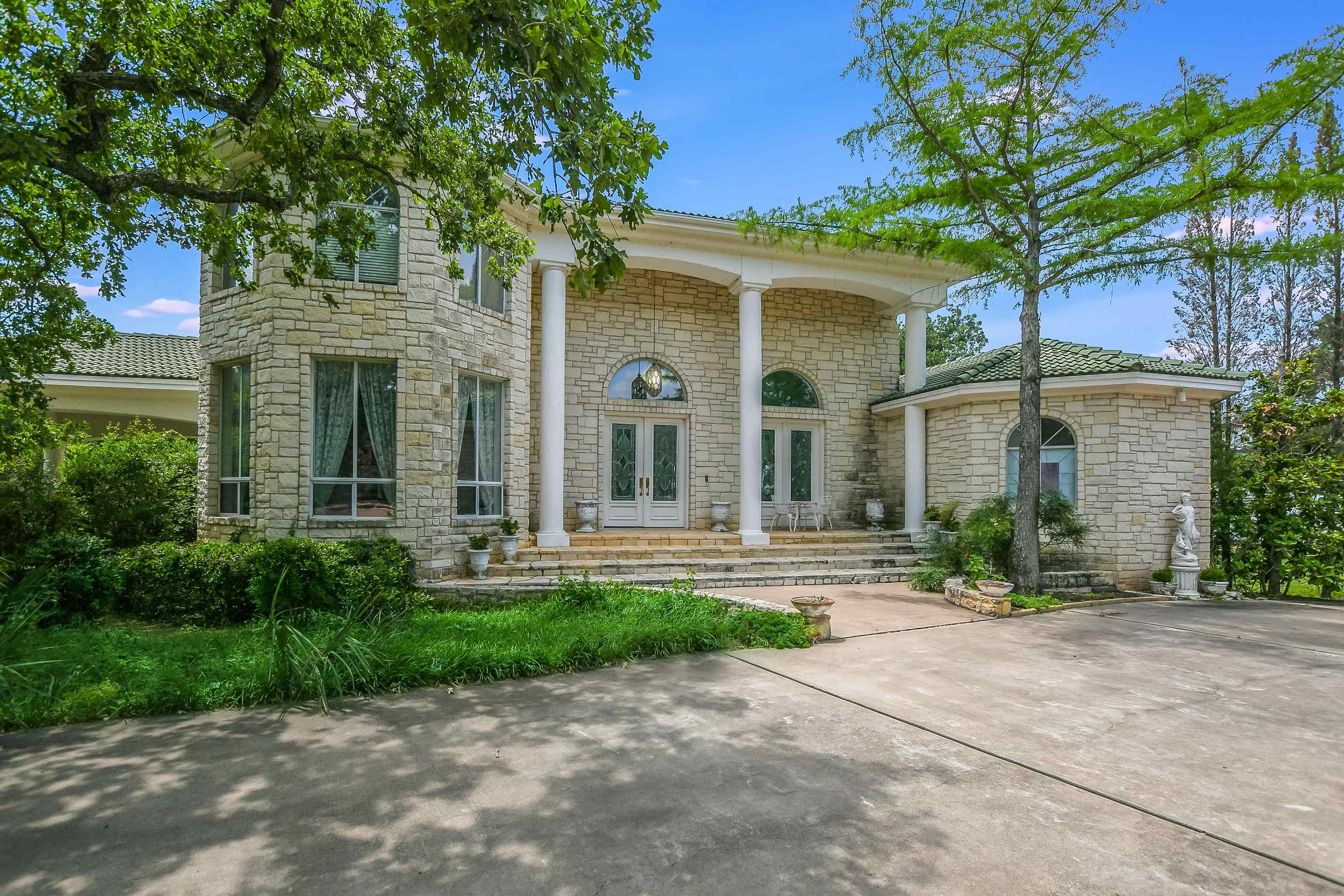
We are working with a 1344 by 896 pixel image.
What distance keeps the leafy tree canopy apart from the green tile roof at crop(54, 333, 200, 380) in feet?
15.7

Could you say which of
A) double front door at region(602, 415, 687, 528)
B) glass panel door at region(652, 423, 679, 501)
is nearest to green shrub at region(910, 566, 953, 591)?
double front door at region(602, 415, 687, 528)

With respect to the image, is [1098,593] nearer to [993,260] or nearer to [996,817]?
[993,260]

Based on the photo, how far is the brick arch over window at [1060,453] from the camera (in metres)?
10.6

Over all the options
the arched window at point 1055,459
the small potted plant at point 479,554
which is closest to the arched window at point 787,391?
the arched window at point 1055,459

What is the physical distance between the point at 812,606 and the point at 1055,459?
6.53 m

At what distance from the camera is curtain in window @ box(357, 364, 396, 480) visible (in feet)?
29.6

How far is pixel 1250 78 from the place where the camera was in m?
7.94

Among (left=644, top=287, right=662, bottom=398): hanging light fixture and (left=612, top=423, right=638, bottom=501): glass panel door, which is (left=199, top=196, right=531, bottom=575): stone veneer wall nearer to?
(left=612, top=423, right=638, bottom=501): glass panel door

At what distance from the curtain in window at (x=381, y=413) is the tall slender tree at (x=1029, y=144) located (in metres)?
6.87

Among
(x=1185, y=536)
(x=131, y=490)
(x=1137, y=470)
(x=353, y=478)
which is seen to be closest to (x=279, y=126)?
(x=353, y=478)

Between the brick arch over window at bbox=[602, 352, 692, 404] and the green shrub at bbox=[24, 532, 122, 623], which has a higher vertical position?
the brick arch over window at bbox=[602, 352, 692, 404]

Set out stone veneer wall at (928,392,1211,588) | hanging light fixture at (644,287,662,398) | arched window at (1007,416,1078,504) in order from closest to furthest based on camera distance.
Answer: stone veneer wall at (928,392,1211,588) → arched window at (1007,416,1078,504) → hanging light fixture at (644,287,662,398)

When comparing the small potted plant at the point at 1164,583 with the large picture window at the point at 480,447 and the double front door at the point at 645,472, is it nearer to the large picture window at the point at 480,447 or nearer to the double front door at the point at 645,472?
the double front door at the point at 645,472

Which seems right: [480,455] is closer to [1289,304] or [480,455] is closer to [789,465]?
[789,465]
